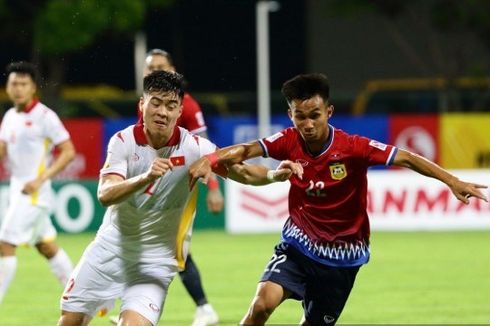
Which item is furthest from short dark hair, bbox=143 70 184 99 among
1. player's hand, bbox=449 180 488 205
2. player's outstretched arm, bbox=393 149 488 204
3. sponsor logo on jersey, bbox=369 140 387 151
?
player's hand, bbox=449 180 488 205

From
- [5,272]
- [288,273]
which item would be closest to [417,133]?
[5,272]

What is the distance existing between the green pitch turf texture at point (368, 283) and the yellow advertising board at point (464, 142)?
6.88 m

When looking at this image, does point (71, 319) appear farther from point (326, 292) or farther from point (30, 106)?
point (30, 106)

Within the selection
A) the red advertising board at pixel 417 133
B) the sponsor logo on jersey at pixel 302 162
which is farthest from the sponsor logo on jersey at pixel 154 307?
the red advertising board at pixel 417 133

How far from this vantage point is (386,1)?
35.0 meters

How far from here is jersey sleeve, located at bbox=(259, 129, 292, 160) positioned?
8.46 metres

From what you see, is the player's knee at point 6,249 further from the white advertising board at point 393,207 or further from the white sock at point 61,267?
the white advertising board at point 393,207

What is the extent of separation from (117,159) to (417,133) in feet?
67.5

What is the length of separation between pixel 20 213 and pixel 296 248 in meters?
4.26

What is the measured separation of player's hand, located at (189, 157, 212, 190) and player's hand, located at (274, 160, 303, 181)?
0.47m

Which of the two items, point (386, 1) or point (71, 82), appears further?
point (71, 82)

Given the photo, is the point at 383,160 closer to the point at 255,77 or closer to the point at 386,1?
the point at 386,1

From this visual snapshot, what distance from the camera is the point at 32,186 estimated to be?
12.1m

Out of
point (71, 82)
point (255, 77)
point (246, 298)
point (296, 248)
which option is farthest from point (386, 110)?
point (296, 248)
